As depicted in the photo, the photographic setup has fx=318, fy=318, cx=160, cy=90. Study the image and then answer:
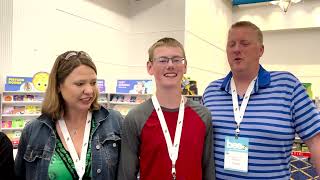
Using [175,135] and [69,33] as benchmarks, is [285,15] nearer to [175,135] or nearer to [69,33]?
[69,33]

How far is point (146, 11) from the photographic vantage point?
10.7 metres

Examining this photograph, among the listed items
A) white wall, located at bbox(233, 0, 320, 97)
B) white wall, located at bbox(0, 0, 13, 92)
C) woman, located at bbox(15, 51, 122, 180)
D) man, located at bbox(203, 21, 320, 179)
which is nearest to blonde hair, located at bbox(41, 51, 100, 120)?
woman, located at bbox(15, 51, 122, 180)

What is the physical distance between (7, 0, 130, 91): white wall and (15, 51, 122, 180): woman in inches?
231

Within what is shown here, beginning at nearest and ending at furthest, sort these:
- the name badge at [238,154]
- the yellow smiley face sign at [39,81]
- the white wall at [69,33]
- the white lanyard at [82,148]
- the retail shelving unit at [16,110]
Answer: the white lanyard at [82,148], the name badge at [238,154], the retail shelving unit at [16,110], the yellow smiley face sign at [39,81], the white wall at [69,33]

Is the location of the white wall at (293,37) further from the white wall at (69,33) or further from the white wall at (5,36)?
the white wall at (5,36)

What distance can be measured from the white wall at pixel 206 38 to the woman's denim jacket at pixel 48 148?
8.36 meters

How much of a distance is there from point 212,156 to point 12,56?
252 inches

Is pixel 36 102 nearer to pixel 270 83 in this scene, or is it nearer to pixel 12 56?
pixel 12 56

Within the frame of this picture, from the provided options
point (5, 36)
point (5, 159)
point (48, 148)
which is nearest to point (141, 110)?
point (48, 148)

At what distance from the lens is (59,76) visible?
1.74 m

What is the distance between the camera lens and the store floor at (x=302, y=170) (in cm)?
554

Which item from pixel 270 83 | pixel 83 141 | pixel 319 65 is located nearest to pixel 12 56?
pixel 83 141

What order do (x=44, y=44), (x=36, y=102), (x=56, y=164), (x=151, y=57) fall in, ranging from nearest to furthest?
(x=56, y=164)
(x=151, y=57)
(x=36, y=102)
(x=44, y=44)

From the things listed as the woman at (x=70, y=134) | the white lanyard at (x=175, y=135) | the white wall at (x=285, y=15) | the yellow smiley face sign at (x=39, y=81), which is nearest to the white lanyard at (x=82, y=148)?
the woman at (x=70, y=134)
